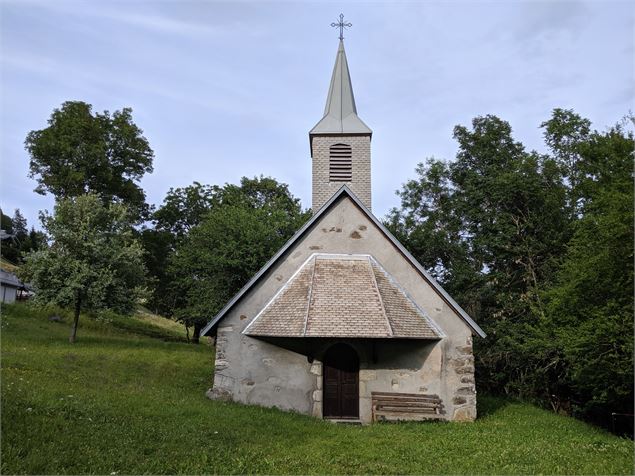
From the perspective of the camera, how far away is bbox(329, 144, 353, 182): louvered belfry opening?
1651 centimetres

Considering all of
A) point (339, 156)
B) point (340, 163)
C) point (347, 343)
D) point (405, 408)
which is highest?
point (339, 156)

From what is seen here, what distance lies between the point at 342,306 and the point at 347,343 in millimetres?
1378

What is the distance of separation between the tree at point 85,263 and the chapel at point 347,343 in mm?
8311

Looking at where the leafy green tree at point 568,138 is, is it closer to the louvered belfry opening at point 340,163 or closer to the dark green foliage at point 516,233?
the dark green foliage at point 516,233

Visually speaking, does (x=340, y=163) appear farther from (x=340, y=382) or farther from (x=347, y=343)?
(x=340, y=382)

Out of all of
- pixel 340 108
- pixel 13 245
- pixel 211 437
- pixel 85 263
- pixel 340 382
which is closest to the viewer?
pixel 211 437

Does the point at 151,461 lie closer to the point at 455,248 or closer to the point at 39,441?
the point at 39,441

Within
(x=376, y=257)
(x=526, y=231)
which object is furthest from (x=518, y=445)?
(x=526, y=231)

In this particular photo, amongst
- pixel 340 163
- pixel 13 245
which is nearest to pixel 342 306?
pixel 340 163

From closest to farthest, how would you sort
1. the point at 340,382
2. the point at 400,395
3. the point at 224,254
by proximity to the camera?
1. the point at 400,395
2. the point at 340,382
3. the point at 224,254

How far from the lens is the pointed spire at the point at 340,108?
55.6ft

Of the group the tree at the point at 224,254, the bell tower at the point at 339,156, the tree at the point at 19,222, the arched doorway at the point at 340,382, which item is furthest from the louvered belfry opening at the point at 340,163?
the tree at the point at 19,222

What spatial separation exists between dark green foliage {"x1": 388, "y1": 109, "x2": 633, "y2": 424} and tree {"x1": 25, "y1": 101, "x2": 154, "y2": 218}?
17870 mm

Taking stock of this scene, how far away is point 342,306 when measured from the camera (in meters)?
12.2
